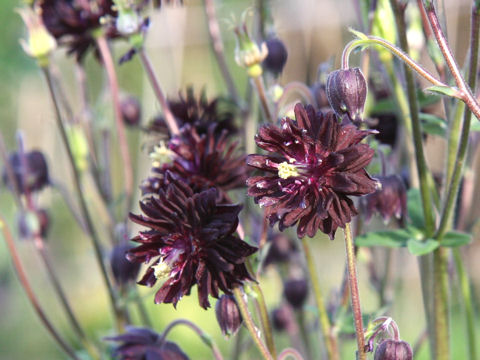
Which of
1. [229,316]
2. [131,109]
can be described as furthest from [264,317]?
[131,109]

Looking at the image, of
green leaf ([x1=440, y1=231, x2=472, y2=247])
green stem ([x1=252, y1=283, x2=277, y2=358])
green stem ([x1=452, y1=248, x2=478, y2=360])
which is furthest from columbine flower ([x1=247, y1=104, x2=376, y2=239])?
green stem ([x1=452, y1=248, x2=478, y2=360])

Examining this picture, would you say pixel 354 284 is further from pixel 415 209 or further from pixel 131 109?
pixel 131 109

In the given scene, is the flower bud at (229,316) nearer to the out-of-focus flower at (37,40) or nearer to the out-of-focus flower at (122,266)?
the out-of-focus flower at (122,266)

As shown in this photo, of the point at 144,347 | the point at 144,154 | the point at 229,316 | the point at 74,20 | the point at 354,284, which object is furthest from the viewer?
the point at 144,154

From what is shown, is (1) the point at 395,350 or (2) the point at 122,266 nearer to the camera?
(1) the point at 395,350

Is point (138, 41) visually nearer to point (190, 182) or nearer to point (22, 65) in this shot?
point (190, 182)

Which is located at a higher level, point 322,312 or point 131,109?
point 131,109

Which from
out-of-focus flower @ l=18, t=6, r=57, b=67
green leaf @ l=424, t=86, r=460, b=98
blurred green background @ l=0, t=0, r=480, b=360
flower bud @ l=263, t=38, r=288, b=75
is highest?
out-of-focus flower @ l=18, t=6, r=57, b=67

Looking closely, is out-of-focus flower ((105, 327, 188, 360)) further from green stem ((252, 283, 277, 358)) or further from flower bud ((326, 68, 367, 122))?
flower bud ((326, 68, 367, 122))
